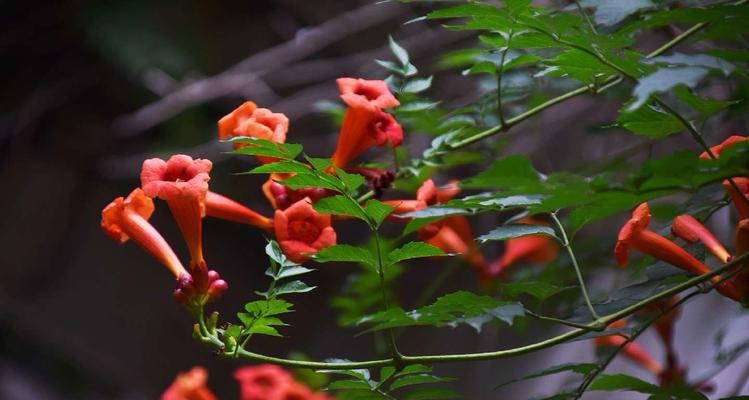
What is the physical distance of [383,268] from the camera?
866mm

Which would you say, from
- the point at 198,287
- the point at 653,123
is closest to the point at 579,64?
the point at 653,123

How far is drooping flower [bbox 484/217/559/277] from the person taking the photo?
6.02 feet

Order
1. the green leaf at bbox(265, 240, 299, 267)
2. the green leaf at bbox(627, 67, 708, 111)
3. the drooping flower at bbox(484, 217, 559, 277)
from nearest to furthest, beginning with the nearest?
the green leaf at bbox(627, 67, 708, 111) → the green leaf at bbox(265, 240, 299, 267) → the drooping flower at bbox(484, 217, 559, 277)

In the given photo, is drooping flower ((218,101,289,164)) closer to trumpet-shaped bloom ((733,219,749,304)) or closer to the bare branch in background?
trumpet-shaped bloom ((733,219,749,304))

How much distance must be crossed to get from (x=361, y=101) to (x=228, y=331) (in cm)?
35

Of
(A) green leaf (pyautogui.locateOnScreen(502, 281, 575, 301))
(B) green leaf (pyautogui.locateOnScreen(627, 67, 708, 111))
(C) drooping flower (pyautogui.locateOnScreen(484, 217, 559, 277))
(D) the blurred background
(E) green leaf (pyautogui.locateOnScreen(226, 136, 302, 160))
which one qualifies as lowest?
(D) the blurred background

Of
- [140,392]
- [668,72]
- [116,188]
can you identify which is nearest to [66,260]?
[116,188]

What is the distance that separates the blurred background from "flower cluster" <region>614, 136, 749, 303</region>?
171cm

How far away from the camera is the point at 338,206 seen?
33.5 inches

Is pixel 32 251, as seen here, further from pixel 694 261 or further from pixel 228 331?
pixel 694 261

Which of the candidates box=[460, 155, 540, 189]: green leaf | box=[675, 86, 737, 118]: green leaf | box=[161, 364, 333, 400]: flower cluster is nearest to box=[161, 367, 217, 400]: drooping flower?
box=[161, 364, 333, 400]: flower cluster

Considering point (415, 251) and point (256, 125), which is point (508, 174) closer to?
point (415, 251)

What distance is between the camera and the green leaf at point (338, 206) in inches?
33.4

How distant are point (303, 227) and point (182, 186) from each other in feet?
0.48
